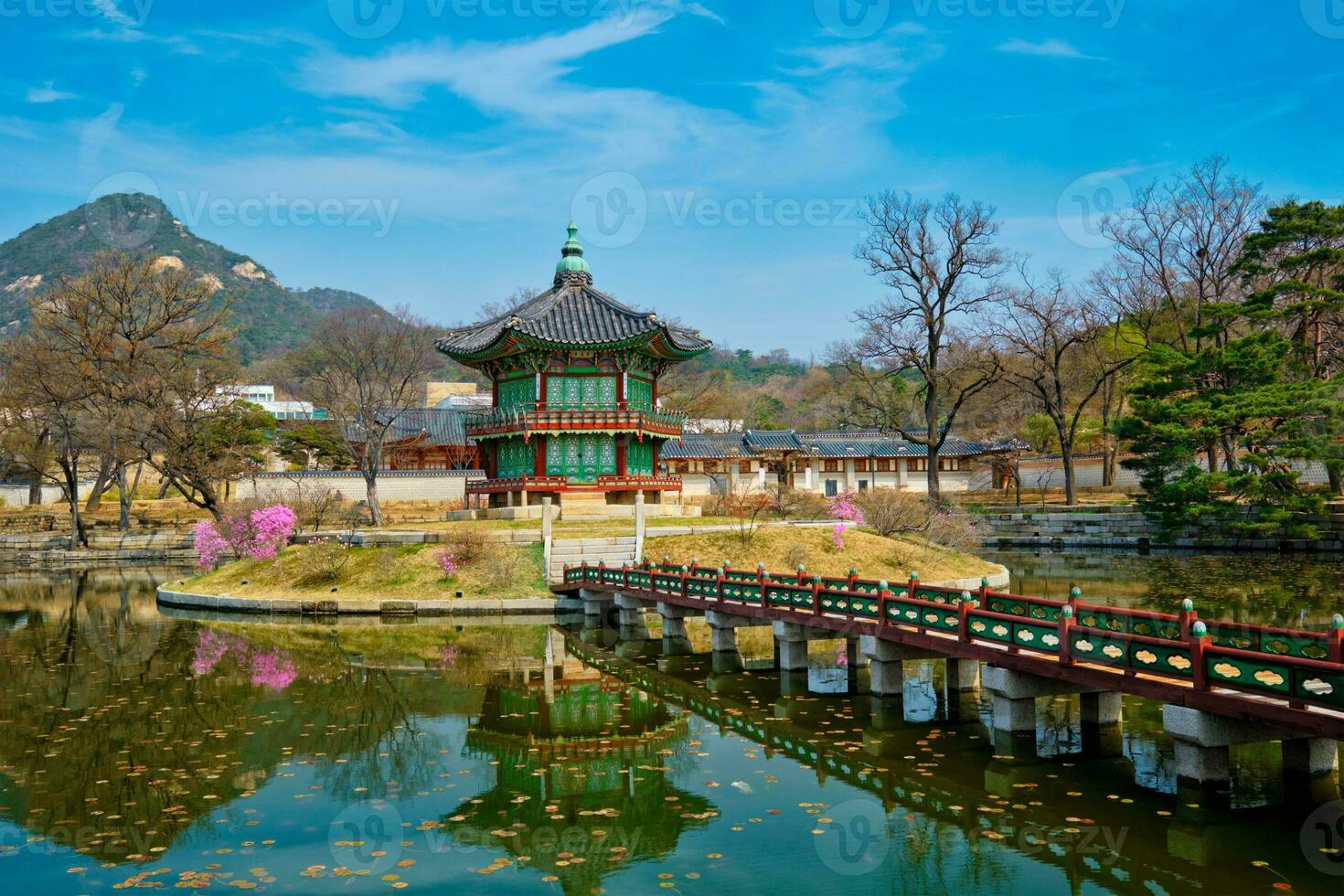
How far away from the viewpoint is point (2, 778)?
13008 mm

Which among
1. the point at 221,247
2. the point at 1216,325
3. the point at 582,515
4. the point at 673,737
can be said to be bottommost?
the point at 673,737

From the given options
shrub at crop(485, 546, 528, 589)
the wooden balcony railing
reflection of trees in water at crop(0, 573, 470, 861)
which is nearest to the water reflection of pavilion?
reflection of trees in water at crop(0, 573, 470, 861)

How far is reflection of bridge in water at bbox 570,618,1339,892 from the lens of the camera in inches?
380

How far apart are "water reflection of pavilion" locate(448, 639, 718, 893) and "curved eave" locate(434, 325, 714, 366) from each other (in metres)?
21.8

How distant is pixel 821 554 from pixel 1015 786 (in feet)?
60.2

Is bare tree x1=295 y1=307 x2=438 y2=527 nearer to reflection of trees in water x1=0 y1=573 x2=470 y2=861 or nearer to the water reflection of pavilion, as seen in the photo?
reflection of trees in water x1=0 y1=573 x2=470 y2=861

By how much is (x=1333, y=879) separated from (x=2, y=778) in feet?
51.0

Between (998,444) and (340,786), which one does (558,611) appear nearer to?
(340,786)

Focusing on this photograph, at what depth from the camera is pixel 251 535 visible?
108ft

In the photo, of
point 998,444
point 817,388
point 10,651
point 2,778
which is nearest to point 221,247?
point 817,388

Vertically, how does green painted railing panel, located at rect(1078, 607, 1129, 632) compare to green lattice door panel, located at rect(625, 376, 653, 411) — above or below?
below
